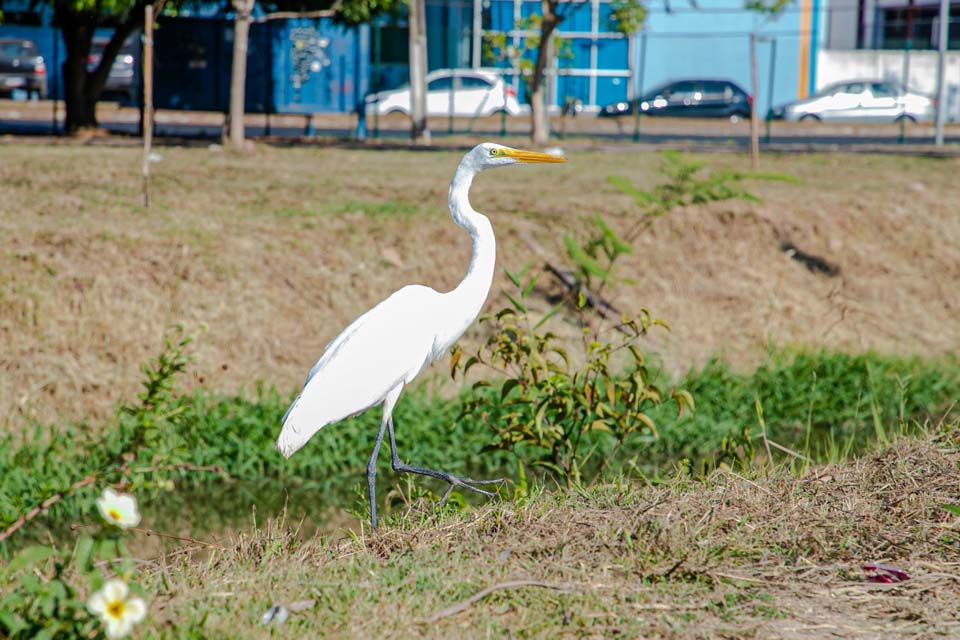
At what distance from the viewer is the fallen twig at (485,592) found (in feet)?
10.2

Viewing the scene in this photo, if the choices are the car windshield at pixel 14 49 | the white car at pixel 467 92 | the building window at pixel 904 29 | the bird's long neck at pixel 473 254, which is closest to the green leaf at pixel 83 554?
the bird's long neck at pixel 473 254

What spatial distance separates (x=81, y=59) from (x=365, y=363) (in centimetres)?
1469

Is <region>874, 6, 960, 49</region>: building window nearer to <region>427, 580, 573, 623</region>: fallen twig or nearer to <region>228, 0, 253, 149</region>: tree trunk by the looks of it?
<region>228, 0, 253, 149</region>: tree trunk

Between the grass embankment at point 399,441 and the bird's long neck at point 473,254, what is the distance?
51.1 inches

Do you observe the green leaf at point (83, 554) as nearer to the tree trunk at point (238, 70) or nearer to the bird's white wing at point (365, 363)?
the bird's white wing at point (365, 363)

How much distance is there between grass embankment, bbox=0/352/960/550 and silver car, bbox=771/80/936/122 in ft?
65.7

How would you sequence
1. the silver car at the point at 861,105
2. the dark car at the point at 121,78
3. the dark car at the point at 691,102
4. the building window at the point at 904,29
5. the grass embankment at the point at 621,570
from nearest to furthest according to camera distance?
1. the grass embankment at the point at 621,570
2. the silver car at the point at 861,105
3. the dark car at the point at 691,102
4. the dark car at the point at 121,78
5. the building window at the point at 904,29

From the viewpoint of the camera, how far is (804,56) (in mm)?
31328

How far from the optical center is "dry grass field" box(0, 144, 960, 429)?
7785 millimetres

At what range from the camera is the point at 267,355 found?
815 centimetres

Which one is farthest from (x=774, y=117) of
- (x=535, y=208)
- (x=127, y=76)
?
(x=535, y=208)

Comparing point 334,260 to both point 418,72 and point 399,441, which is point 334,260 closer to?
point 399,441

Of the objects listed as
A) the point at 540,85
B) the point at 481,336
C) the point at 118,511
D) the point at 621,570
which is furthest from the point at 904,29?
the point at 118,511

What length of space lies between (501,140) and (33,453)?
45.7 feet
